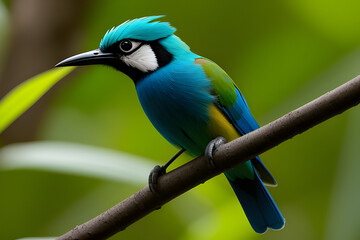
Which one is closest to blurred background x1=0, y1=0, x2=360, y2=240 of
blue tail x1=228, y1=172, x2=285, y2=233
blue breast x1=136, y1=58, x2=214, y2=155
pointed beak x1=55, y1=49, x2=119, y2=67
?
blue tail x1=228, y1=172, x2=285, y2=233

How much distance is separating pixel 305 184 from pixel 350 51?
859 mm

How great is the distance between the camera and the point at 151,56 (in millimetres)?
2213

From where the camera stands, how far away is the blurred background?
335cm

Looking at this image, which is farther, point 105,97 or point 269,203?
point 105,97

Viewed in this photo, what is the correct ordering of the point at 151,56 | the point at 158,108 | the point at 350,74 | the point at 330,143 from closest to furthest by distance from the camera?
the point at 158,108
the point at 151,56
the point at 350,74
the point at 330,143

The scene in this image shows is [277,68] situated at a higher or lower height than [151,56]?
lower

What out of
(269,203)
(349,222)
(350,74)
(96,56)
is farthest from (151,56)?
(350,74)

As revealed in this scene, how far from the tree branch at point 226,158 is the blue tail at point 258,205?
715 millimetres

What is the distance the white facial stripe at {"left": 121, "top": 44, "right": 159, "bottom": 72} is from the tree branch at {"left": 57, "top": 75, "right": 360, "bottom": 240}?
0.64 m

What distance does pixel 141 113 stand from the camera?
3916 mm

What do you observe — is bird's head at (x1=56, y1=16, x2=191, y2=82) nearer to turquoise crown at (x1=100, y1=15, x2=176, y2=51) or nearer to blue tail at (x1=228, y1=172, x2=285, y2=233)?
turquoise crown at (x1=100, y1=15, x2=176, y2=51)

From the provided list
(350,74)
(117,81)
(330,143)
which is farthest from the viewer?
(117,81)

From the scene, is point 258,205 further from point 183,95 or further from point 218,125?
point 183,95

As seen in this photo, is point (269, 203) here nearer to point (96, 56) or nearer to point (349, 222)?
point (349, 222)
